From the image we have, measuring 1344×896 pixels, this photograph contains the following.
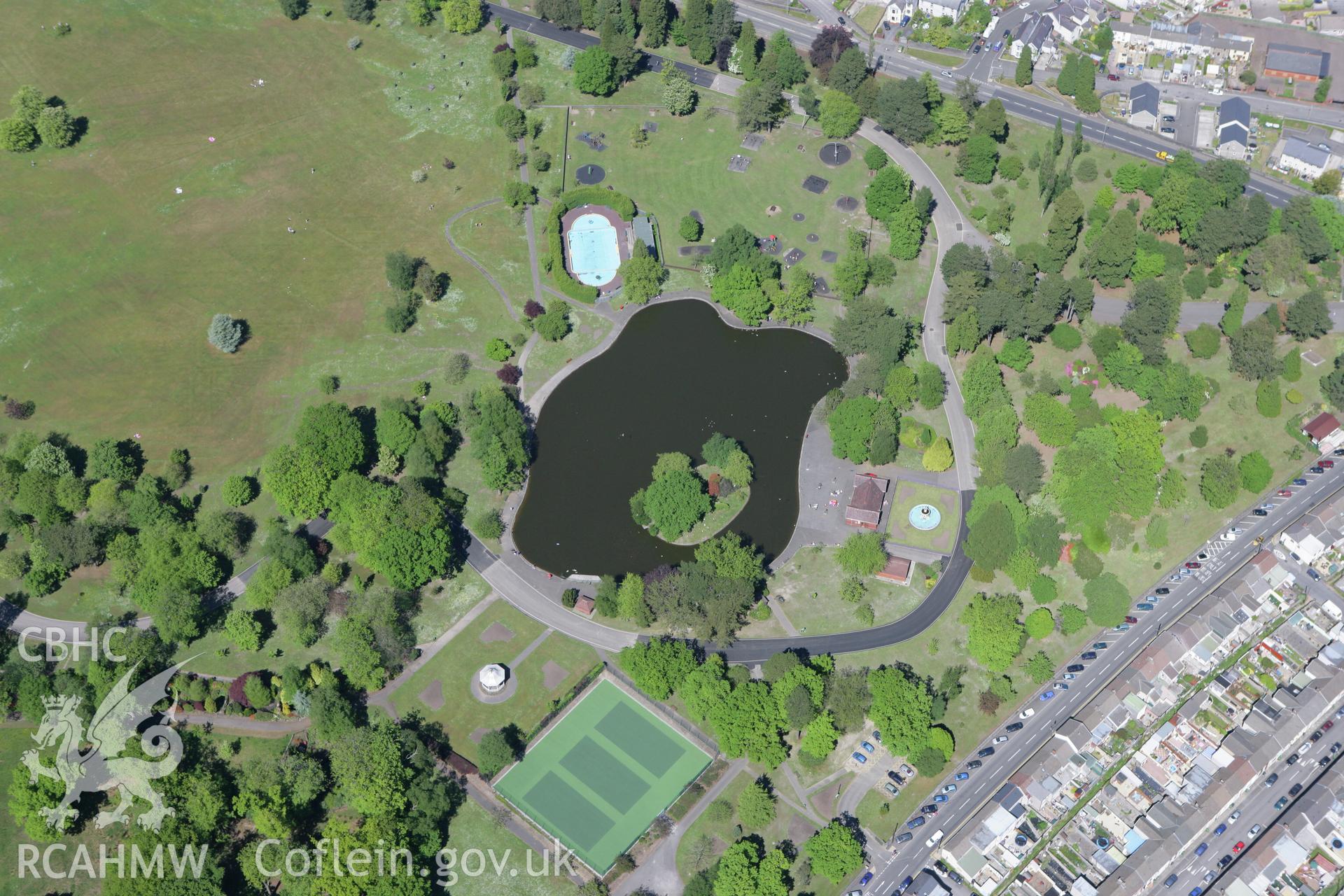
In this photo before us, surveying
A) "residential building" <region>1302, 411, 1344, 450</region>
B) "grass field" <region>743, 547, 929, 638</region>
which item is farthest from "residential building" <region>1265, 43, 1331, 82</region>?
"grass field" <region>743, 547, 929, 638</region>

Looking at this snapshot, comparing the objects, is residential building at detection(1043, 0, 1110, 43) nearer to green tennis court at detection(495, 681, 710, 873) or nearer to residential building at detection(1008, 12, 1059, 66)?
residential building at detection(1008, 12, 1059, 66)

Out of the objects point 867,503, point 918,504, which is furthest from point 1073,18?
point 867,503

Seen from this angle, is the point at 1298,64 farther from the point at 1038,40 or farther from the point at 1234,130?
the point at 1038,40

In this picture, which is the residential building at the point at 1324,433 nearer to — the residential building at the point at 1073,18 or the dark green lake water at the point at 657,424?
the dark green lake water at the point at 657,424

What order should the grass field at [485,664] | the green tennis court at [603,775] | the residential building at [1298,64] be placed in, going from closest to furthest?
the green tennis court at [603,775] < the grass field at [485,664] < the residential building at [1298,64]

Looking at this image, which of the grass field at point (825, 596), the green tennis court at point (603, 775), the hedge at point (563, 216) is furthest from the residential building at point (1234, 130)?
the green tennis court at point (603, 775)

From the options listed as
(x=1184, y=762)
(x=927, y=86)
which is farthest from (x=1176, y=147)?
(x=1184, y=762)
